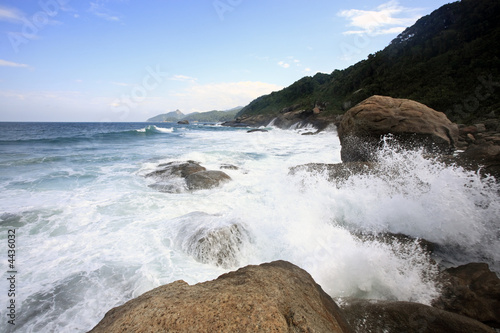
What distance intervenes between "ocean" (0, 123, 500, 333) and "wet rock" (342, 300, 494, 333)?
17.2 inches

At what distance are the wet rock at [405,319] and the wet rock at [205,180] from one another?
6412mm

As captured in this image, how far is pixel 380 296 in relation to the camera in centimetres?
322

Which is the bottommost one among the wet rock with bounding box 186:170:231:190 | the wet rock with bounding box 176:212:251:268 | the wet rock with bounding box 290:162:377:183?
the wet rock with bounding box 176:212:251:268

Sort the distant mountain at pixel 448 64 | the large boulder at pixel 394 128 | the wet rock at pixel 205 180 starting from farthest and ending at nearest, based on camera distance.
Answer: the distant mountain at pixel 448 64 < the wet rock at pixel 205 180 < the large boulder at pixel 394 128

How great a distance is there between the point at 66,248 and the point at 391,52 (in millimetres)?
44586

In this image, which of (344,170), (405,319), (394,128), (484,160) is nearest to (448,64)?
(394,128)

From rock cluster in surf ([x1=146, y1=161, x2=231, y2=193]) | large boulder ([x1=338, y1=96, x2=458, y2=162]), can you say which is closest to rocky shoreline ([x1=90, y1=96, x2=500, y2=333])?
large boulder ([x1=338, y1=96, x2=458, y2=162])

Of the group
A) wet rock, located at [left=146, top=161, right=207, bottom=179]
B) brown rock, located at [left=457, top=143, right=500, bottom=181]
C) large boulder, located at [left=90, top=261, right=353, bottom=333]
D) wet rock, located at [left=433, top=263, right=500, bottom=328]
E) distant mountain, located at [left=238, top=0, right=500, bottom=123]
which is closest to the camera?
large boulder, located at [left=90, top=261, right=353, bottom=333]

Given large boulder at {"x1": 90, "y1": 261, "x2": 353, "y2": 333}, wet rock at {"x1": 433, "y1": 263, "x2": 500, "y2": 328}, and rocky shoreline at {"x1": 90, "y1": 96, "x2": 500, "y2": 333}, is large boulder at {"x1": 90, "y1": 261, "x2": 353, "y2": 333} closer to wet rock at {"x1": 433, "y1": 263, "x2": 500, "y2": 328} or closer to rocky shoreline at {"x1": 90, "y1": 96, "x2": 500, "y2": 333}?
rocky shoreline at {"x1": 90, "y1": 96, "x2": 500, "y2": 333}

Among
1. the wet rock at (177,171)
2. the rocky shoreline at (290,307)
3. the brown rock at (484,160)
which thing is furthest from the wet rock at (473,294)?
the wet rock at (177,171)

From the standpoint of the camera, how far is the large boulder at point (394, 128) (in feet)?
27.0

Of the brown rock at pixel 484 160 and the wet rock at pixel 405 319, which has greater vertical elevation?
the brown rock at pixel 484 160

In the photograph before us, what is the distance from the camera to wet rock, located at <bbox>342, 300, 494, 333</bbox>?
2.27 metres

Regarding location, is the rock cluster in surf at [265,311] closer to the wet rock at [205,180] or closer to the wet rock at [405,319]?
the wet rock at [405,319]
